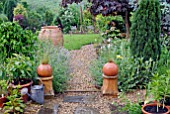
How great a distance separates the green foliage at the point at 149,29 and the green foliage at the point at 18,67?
1701mm

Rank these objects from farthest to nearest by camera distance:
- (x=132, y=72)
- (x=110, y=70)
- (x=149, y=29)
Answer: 1. (x=149, y=29)
2. (x=132, y=72)
3. (x=110, y=70)

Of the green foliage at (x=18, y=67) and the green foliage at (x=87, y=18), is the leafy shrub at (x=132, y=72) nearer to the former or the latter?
the green foliage at (x=18, y=67)

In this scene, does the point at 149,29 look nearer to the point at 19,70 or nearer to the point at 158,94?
the point at 158,94

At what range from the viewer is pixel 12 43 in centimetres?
406

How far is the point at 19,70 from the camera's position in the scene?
3.87 meters

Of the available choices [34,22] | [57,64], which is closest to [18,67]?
[57,64]

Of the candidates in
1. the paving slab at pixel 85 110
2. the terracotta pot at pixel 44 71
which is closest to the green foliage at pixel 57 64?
the terracotta pot at pixel 44 71

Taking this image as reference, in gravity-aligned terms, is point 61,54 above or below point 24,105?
above

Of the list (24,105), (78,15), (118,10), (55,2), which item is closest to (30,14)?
(78,15)

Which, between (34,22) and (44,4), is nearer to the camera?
(34,22)

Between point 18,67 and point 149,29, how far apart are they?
2.01m

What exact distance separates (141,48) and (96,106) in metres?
1.26

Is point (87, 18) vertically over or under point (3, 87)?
over

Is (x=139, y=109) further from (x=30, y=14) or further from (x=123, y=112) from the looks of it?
(x=30, y=14)
